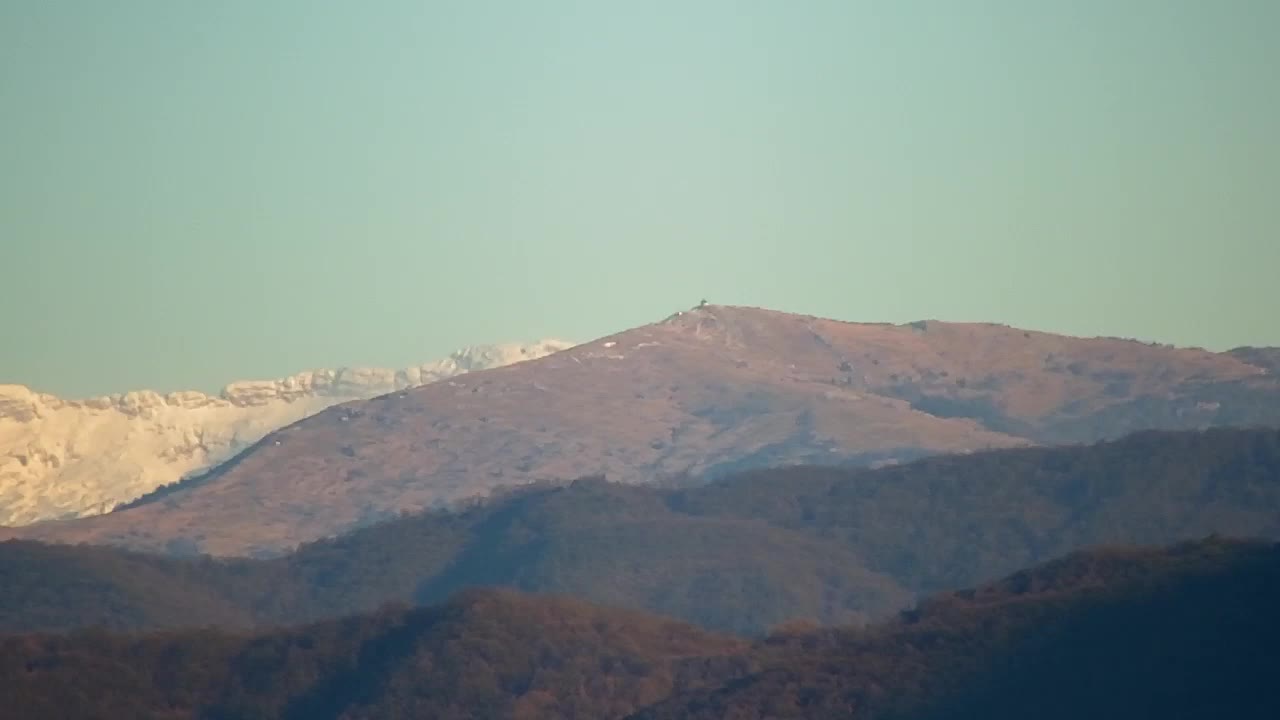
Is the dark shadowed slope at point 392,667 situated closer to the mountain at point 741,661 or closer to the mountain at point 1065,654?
the mountain at point 741,661

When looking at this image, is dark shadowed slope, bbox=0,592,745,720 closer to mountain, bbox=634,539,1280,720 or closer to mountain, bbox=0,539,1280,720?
mountain, bbox=0,539,1280,720

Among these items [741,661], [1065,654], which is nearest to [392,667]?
[741,661]

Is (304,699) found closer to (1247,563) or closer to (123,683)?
(123,683)

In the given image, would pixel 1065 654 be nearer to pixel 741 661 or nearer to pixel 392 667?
pixel 741 661

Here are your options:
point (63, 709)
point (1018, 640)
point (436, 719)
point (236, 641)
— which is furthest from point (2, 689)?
point (1018, 640)

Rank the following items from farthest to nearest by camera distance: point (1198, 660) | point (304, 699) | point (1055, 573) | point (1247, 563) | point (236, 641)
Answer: point (236, 641)
point (304, 699)
point (1055, 573)
point (1247, 563)
point (1198, 660)
